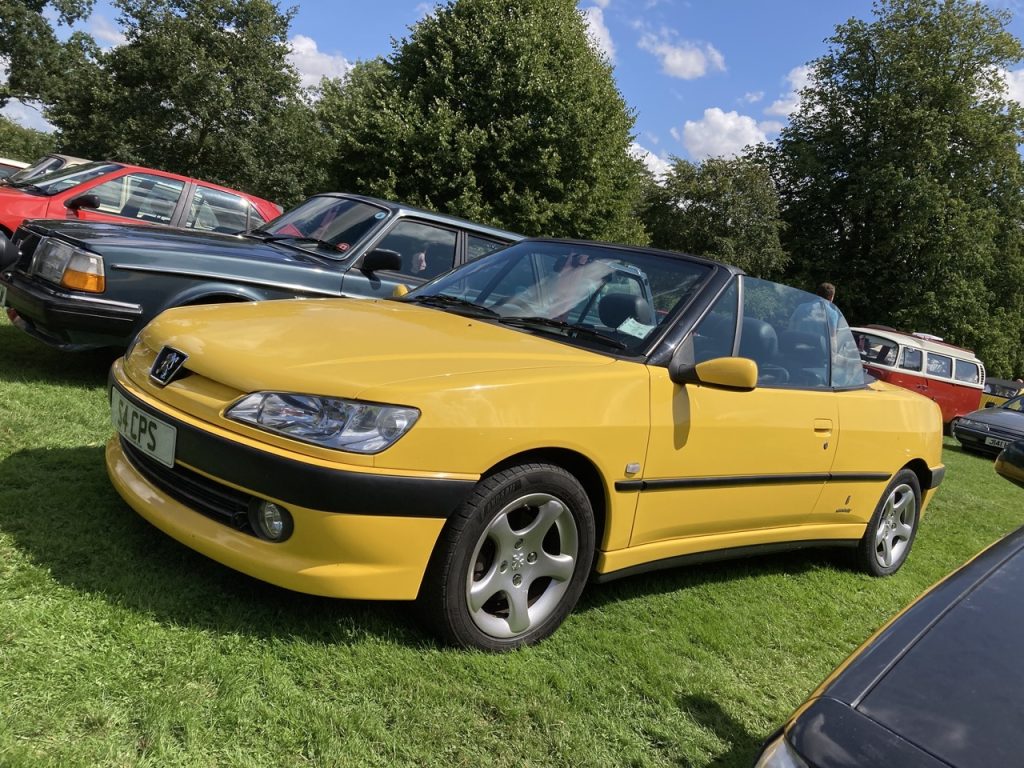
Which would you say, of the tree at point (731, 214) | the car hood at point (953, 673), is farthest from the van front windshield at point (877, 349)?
the car hood at point (953, 673)

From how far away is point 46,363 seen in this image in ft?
Result: 16.7

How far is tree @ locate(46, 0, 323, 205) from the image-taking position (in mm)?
24891

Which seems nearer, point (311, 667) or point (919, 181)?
point (311, 667)

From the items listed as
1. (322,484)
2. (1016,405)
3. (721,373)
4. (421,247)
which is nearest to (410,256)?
(421,247)

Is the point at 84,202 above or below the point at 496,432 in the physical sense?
above

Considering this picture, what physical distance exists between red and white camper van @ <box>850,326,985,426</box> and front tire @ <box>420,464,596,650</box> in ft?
46.4

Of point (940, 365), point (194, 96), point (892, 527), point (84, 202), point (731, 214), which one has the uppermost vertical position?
point (194, 96)

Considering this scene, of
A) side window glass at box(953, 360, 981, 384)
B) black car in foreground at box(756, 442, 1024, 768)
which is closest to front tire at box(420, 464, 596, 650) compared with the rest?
black car in foreground at box(756, 442, 1024, 768)

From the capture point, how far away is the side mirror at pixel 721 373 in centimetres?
269

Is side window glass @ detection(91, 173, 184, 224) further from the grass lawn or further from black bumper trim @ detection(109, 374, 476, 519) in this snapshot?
black bumper trim @ detection(109, 374, 476, 519)

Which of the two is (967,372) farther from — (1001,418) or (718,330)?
(718,330)

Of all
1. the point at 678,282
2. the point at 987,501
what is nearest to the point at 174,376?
the point at 678,282

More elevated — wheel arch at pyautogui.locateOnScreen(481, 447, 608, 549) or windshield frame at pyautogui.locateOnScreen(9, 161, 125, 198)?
windshield frame at pyautogui.locateOnScreen(9, 161, 125, 198)

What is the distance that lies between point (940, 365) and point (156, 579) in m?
17.8
